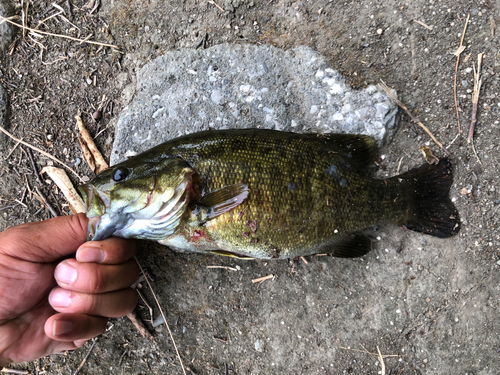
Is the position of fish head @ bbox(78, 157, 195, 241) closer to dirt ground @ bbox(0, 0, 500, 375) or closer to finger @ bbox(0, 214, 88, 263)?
finger @ bbox(0, 214, 88, 263)

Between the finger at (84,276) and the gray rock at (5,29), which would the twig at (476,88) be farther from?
the gray rock at (5,29)

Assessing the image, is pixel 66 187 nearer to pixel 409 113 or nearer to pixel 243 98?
pixel 243 98

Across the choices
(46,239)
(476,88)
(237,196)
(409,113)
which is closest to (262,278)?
(237,196)

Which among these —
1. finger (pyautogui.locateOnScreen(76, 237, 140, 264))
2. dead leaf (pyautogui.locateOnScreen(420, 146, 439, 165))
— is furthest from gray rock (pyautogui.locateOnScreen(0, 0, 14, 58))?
dead leaf (pyautogui.locateOnScreen(420, 146, 439, 165))

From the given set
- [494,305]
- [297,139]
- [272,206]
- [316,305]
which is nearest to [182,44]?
[297,139]

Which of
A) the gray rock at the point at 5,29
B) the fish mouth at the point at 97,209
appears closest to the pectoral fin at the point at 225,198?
the fish mouth at the point at 97,209

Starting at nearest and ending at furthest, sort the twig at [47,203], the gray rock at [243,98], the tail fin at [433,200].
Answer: the tail fin at [433,200] → the gray rock at [243,98] → the twig at [47,203]
